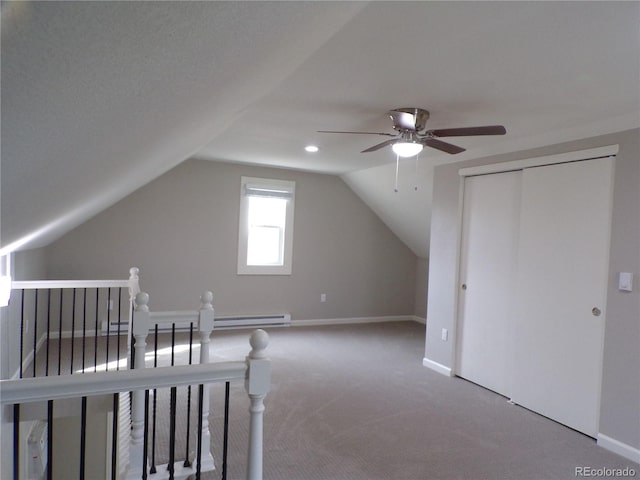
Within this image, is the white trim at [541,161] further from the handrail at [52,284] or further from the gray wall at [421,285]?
the handrail at [52,284]

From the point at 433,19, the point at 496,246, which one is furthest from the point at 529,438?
the point at 433,19

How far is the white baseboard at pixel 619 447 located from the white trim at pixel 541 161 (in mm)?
1930

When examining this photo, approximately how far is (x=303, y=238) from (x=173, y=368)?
16.0 ft

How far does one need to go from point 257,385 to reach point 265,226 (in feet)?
15.4

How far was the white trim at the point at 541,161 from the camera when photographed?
2861 mm

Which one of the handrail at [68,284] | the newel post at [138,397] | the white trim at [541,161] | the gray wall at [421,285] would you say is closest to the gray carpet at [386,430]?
the newel post at [138,397]

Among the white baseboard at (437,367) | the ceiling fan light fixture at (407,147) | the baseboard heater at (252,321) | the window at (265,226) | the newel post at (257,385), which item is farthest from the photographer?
the window at (265,226)

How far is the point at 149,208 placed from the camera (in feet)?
17.0

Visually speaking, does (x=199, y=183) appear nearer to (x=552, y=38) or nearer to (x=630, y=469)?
(x=552, y=38)

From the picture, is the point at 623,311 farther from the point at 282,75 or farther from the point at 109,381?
the point at 109,381

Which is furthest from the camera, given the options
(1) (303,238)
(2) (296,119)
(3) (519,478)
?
(1) (303,238)

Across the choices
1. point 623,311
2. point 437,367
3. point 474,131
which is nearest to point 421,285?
point 437,367

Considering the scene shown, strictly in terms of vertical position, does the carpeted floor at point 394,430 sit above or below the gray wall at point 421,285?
below

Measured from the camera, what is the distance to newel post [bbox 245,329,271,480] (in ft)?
4.21
